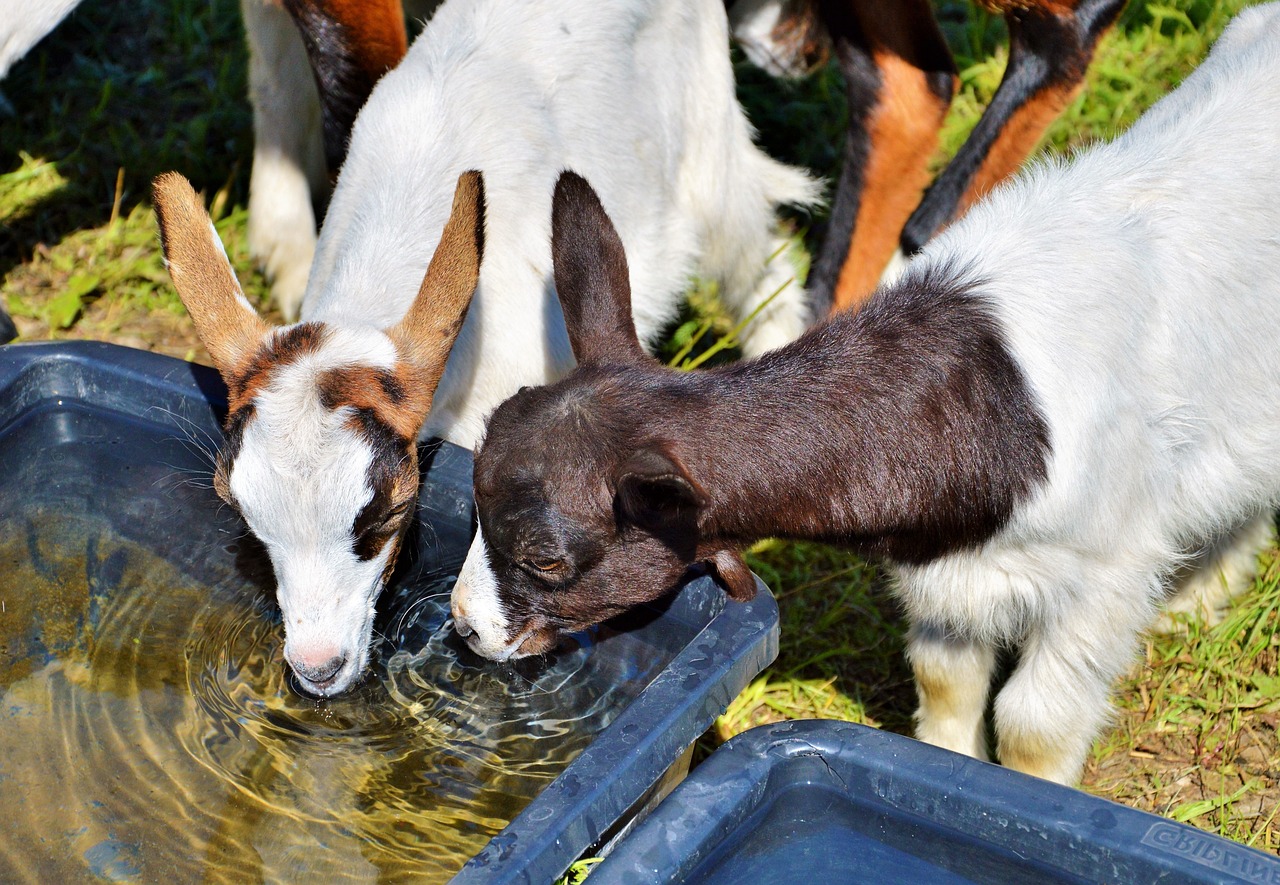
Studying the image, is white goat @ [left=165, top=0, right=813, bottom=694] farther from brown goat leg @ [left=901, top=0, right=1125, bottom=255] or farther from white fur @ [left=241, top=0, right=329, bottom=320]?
white fur @ [left=241, top=0, right=329, bottom=320]

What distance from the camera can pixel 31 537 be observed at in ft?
14.7

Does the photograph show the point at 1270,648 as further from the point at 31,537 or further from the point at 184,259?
the point at 31,537

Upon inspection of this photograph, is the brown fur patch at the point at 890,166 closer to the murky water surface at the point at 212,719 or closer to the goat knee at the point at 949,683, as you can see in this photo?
the goat knee at the point at 949,683

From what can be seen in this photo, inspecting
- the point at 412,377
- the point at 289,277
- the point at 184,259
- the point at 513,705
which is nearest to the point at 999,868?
the point at 513,705

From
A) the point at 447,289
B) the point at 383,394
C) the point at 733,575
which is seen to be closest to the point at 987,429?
the point at 733,575

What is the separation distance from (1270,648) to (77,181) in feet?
19.2

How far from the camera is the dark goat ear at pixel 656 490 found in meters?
3.21

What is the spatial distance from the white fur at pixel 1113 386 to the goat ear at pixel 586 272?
0.89 m

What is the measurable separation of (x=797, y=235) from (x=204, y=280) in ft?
10.8

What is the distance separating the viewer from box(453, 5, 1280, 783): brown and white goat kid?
356 cm

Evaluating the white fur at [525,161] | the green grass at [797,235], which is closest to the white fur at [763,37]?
the green grass at [797,235]

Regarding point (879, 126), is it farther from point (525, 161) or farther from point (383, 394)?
point (383, 394)

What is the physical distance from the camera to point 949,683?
4.25 m

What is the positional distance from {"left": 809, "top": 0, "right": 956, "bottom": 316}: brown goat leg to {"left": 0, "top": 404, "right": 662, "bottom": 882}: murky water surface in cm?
236
